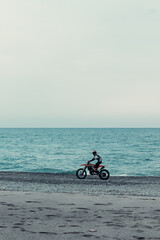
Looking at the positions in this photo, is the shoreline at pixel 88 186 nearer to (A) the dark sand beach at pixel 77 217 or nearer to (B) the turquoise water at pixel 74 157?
(A) the dark sand beach at pixel 77 217

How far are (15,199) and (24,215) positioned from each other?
236 centimetres

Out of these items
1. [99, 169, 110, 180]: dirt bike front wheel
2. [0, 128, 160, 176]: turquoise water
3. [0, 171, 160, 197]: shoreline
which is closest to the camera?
[0, 171, 160, 197]: shoreline

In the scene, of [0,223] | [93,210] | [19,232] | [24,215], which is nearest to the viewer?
[19,232]

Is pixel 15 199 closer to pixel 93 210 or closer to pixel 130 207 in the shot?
pixel 93 210

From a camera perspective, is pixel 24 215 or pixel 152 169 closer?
pixel 24 215

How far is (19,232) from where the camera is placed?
25.0 ft

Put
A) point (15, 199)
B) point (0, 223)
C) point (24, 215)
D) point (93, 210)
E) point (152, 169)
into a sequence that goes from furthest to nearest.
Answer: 1. point (152, 169)
2. point (15, 199)
3. point (93, 210)
4. point (24, 215)
5. point (0, 223)

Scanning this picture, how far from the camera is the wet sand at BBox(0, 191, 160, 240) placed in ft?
24.9

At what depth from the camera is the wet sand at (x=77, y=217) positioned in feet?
24.9

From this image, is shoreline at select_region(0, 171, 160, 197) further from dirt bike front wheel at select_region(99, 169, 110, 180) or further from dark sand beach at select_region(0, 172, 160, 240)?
dark sand beach at select_region(0, 172, 160, 240)

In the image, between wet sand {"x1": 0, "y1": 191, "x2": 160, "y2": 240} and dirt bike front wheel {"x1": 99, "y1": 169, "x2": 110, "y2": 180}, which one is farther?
dirt bike front wheel {"x1": 99, "y1": 169, "x2": 110, "y2": 180}

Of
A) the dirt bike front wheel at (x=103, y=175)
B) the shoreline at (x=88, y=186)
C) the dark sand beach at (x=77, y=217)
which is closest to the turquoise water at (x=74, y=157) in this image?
the dirt bike front wheel at (x=103, y=175)

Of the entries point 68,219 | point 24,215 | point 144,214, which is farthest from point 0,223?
point 144,214

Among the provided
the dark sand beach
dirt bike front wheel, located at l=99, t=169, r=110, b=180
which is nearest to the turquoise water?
dirt bike front wheel, located at l=99, t=169, r=110, b=180
